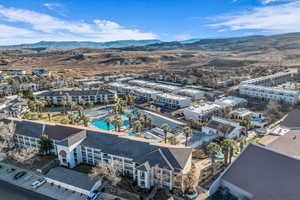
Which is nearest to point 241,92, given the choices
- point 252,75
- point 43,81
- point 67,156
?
point 252,75

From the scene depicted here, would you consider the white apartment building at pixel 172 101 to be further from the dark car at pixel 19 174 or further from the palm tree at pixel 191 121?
the dark car at pixel 19 174

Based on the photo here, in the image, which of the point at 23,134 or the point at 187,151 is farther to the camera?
the point at 23,134

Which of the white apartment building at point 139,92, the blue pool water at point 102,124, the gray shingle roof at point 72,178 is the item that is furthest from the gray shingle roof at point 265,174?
the white apartment building at point 139,92

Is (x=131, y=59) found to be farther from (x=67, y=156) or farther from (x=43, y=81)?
(x=67, y=156)

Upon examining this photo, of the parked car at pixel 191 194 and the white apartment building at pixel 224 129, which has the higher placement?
the white apartment building at pixel 224 129

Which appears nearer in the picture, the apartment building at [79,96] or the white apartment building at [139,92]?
the apartment building at [79,96]

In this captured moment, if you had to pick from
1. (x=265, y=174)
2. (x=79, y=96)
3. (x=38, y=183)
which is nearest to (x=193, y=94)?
(x=79, y=96)

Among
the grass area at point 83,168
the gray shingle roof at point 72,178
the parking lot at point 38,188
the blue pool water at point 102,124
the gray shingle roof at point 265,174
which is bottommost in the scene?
the parking lot at point 38,188
